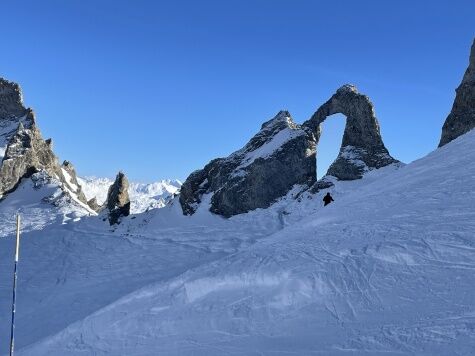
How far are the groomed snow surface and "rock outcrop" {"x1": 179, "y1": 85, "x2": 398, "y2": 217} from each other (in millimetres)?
18850

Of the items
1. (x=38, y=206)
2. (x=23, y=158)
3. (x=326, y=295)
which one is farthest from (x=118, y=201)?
(x=326, y=295)

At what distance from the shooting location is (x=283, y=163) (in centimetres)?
5047

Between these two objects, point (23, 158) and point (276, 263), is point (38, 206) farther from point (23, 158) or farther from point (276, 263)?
point (276, 263)

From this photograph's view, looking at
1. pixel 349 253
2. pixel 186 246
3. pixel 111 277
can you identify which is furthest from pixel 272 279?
pixel 186 246

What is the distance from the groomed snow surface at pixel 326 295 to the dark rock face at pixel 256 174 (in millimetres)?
19050

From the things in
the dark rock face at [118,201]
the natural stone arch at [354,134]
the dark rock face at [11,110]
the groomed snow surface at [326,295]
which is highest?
the dark rock face at [11,110]

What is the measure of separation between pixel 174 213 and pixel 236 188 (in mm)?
7803

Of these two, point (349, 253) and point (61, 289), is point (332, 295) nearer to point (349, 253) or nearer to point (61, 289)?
point (349, 253)

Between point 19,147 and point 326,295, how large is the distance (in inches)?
2271

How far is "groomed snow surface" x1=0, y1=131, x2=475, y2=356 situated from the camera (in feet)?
35.5

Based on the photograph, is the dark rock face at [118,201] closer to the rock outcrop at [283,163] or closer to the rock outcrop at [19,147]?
the rock outcrop at [19,147]

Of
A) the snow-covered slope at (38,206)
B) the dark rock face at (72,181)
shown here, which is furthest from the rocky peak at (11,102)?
the snow-covered slope at (38,206)

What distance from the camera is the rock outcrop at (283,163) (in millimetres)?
48344

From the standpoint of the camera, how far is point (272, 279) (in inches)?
609
